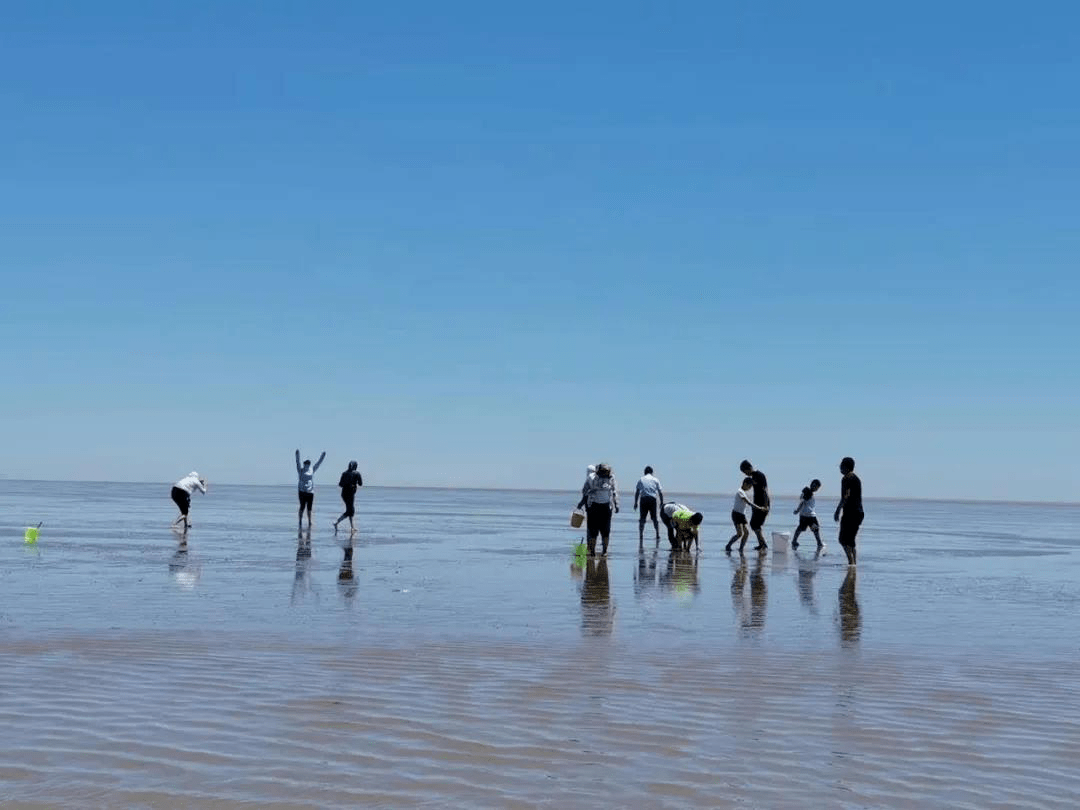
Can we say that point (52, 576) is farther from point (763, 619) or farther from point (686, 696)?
point (686, 696)

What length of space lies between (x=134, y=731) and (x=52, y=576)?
1042cm

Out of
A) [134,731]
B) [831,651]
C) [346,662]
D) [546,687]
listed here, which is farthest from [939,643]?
[134,731]

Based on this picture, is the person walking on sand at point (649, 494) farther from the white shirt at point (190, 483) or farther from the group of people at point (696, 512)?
the white shirt at point (190, 483)

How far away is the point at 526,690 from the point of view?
26.6 ft

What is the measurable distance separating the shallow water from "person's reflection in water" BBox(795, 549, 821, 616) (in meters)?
0.13

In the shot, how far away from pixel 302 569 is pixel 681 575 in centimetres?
614

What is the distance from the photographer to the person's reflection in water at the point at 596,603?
1156cm

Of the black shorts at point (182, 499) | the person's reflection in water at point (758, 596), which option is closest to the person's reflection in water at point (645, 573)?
the person's reflection in water at point (758, 596)

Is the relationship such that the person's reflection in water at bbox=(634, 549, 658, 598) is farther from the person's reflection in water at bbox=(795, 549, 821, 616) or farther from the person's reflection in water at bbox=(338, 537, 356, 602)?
the person's reflection in water at bbox=(338, 537, 356, 602)

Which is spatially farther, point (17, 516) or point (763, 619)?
point (17, 516)

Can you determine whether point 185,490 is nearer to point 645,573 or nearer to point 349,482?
point 349,482

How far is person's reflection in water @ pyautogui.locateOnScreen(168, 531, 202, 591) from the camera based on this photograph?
50.3 ft

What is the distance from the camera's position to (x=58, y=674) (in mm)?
8438

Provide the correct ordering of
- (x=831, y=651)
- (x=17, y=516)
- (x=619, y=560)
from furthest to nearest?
(x=17, y=516)
(x=619, y=560)
(x=831, y=651)
